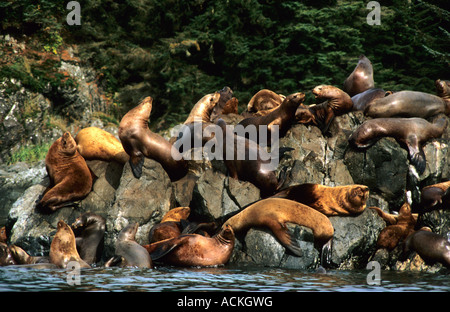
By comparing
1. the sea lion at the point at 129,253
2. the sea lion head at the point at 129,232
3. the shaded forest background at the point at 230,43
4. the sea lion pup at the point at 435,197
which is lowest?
the sea lion at the point at 129,253

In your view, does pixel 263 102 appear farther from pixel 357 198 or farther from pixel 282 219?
pixel 282 219

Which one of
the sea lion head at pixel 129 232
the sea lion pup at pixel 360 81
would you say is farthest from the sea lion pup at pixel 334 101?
the sea lion head at pixel 129 232

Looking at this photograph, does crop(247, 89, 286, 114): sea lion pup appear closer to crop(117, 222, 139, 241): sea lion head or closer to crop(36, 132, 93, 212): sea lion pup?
crop(36, 132, 93, 212): sea lion pup

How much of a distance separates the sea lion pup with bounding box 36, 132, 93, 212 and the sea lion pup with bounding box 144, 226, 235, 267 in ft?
8.22

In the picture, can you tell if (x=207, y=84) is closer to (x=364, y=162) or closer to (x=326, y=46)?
(x=326, y=46)

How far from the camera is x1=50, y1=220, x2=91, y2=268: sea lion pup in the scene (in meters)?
7.27

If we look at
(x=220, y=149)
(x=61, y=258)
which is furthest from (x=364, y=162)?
(x=61, y=258)

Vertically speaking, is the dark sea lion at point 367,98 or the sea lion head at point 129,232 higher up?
the dark sea lion at point 367,98

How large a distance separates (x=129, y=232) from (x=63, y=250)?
37.5 inches

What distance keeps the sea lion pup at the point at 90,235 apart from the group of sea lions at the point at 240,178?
2cm

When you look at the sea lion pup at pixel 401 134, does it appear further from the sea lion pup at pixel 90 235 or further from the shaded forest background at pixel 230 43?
the shaded forest background at pixel 230 43

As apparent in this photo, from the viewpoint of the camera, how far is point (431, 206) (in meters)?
9.05

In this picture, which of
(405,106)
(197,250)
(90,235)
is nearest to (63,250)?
(90,235)

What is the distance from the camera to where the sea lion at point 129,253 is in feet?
23.8
